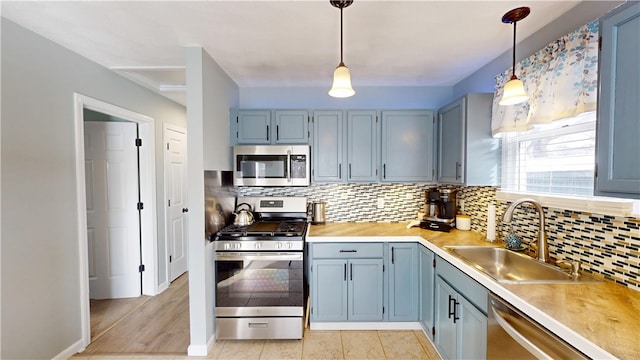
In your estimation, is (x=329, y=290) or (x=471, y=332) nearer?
(x=471, y=332)

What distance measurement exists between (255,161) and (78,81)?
1.59 m

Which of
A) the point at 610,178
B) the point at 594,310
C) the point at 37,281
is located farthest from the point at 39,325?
the point at 610,178

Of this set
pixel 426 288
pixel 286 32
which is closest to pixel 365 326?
pixel 426 288

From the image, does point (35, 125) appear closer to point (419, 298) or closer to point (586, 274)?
point (419, 298)

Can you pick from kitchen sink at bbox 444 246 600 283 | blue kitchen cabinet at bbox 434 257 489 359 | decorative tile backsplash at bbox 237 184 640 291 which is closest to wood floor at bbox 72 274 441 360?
blue kitchen cabinet at bbox 434 257 489 359

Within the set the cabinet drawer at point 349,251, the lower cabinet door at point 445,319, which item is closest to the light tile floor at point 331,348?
the lower cabinet door at point 445,319

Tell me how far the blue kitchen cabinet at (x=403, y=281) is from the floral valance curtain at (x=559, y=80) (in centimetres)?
130

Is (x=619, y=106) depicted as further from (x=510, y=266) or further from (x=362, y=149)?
(x=362, y=149)

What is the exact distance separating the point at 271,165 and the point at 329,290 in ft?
4.40

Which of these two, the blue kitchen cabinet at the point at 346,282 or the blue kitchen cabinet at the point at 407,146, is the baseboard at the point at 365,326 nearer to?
the blue kitchen cabinet at the point at 346,282

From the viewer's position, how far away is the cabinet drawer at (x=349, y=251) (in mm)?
2453

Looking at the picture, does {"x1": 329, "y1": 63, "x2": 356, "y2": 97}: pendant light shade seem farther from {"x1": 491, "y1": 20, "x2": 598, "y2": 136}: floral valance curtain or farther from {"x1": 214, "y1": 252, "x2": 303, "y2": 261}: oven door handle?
{"x1": 214, "y1": 252, "x2": 303, "y2": 261}: oven door handle

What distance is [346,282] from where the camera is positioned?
8.10 feet

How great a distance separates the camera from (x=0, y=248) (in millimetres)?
1666
